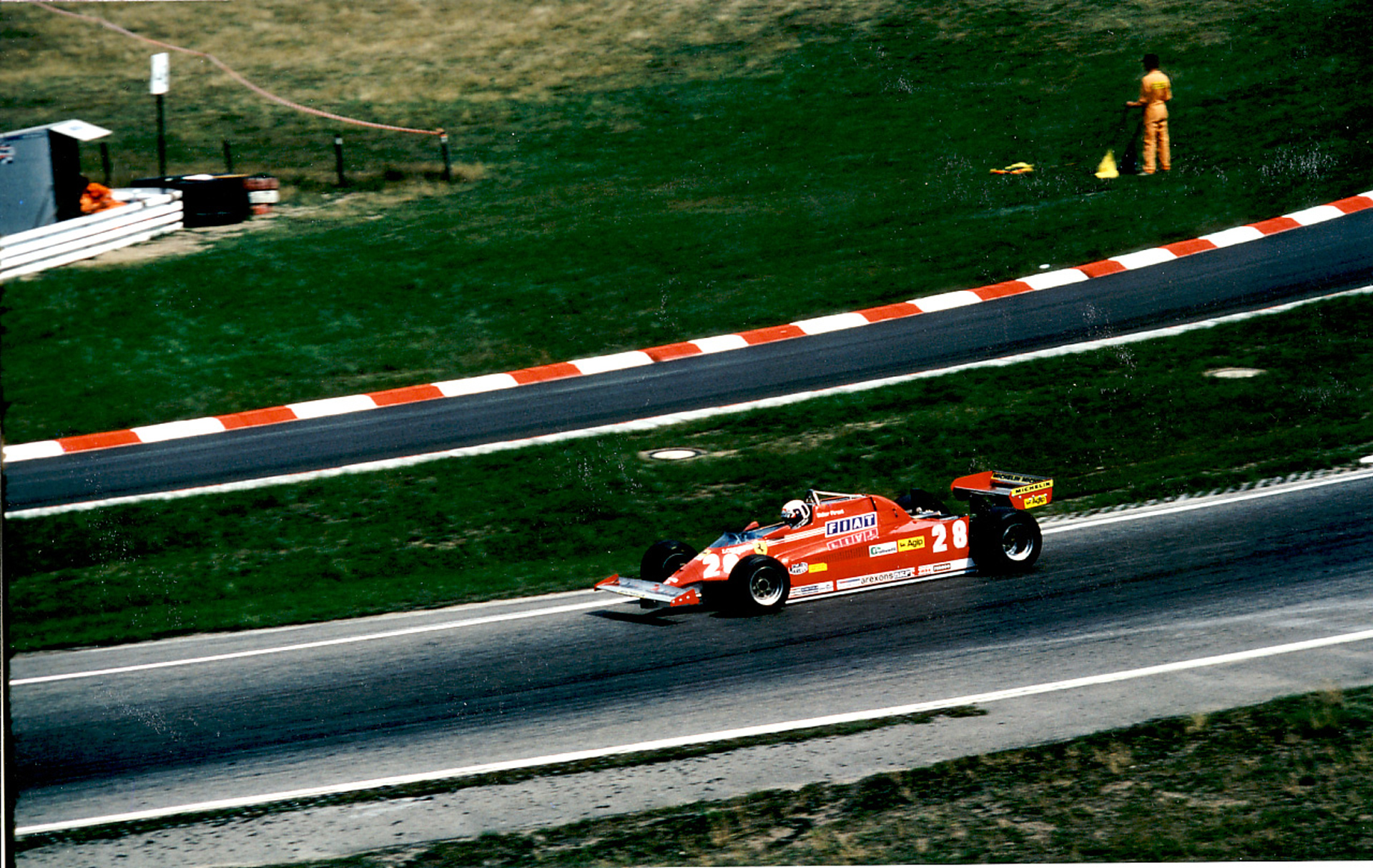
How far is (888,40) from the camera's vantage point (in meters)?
29.2

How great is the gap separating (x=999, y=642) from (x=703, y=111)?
62.3ft

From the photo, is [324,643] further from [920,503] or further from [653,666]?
[920,503]

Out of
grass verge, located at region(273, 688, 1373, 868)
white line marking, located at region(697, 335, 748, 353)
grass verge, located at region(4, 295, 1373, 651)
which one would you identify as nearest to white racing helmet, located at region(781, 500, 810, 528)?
grass verge, located at region(4, 295, 1373, 651)

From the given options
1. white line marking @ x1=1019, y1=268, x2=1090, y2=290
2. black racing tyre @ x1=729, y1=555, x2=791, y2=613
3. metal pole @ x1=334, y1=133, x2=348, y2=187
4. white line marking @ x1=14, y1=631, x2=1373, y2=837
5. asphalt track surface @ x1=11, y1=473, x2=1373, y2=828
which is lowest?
white line marking @ x1=14, y1=631, x2=1373, y2=837

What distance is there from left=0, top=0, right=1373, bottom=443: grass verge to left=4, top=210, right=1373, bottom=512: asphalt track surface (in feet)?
3.11

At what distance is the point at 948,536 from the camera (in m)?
12.3

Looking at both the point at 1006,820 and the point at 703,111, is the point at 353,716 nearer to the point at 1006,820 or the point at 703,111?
the point at 1006,820

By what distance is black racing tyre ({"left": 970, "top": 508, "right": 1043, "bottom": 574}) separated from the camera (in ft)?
39.9

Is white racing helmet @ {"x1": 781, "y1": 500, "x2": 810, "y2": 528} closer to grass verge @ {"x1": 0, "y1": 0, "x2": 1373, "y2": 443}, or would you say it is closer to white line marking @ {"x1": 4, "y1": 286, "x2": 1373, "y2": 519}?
white line marking @ {"x1": 4, "y1": 286, "x2": 1373, "y2": 519}

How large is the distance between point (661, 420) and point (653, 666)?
241 inches

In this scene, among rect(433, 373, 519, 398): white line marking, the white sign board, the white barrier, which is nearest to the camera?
rect(433, 373, 519, 398): white line marking

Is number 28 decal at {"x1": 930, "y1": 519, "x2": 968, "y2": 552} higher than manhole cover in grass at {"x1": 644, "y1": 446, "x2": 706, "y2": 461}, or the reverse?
manhole cover in grass at {"x1": 644, "y1": 446, "x2": 706, "y2": 461}

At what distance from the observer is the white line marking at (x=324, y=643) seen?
11.5 m

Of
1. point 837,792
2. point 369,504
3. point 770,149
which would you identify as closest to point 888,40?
point 770,149
